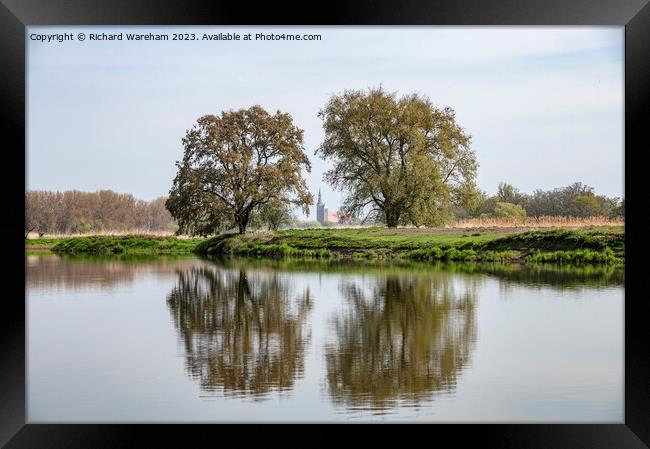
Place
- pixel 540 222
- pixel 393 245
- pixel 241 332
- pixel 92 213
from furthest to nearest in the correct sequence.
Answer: pixel 393 245
pixel 92 213
pixel 540 222
pixel 241 332

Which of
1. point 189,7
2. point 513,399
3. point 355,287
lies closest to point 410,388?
point 513,399

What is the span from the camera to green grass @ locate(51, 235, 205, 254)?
2911cm

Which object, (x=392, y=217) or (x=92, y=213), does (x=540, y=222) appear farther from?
(x=92, y=213)

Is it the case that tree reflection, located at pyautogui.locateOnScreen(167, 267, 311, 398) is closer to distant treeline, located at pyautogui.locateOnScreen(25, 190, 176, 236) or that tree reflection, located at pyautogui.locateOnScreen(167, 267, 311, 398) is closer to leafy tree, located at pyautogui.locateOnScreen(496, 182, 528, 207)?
distant treeline, located at pyautogui.locateOnScreen(25, 190, 176, 236)

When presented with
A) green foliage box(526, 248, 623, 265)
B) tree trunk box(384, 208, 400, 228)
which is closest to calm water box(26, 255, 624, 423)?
green foliage box(526, 248, 623, 265)

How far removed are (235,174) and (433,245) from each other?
8.37 metres

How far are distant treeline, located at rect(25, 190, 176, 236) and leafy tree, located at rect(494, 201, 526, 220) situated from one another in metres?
12.8

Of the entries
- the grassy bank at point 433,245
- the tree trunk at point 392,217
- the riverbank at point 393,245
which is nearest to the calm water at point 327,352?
the grassy bank at point 433,245

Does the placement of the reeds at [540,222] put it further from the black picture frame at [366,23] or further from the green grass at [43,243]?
the black picture frame at [366,23]

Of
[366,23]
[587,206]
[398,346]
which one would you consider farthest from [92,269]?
[366,23]

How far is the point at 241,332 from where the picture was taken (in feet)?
37.4

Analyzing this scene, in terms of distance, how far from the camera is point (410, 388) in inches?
320

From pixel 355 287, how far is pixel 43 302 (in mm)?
6417
